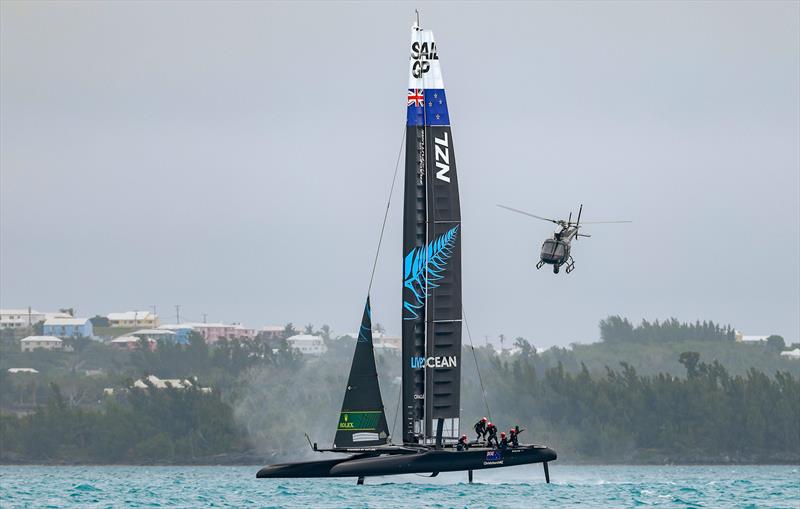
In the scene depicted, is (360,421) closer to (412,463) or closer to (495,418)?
(412,463)

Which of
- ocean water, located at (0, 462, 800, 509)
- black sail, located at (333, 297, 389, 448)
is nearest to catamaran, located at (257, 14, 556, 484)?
black sail, located at (333, 297, 389, 448)

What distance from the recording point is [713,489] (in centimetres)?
8562

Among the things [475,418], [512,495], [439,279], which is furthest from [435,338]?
[475,418]

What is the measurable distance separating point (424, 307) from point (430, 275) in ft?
4.55

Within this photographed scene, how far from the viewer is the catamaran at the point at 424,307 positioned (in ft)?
247

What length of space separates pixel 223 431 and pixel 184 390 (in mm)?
6746

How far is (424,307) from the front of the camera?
249 ft

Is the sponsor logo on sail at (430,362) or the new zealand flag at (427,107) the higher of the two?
the new zealand flag at (427,107)

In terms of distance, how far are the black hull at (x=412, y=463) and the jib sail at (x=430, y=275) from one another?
3.66m

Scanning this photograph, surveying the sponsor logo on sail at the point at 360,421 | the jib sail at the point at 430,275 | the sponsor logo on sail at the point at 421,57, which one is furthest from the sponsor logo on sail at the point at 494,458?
the sponsor logo on sail at the point at 421,57

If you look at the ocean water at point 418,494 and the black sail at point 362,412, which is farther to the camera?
the black sail at point 362,412

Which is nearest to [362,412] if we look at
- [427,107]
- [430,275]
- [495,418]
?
[430,275]

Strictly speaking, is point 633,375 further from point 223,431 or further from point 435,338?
point 435,338

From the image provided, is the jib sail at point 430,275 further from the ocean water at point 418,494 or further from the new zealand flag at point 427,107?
the ocean water at point 418,494
